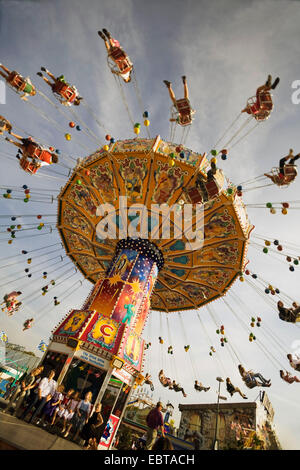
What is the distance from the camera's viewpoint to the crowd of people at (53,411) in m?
6.75

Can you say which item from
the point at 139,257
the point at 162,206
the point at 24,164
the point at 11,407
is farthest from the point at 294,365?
the point at 24,164

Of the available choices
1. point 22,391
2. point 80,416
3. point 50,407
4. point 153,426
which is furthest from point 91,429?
point 22,391

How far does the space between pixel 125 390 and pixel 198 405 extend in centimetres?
1418

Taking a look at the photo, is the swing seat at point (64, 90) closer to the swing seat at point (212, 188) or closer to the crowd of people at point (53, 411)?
the swing seat at point (212, 188)

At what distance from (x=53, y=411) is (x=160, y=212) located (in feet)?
28.9

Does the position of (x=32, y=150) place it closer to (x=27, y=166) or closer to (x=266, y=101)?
(x=27, y=166)

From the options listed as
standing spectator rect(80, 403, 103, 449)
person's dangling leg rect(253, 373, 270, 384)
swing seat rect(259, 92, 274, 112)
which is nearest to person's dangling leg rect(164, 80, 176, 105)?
swing seat rect(259, 92, 274, 112)

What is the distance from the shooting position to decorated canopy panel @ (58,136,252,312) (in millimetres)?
10875

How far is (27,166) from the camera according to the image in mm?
8977

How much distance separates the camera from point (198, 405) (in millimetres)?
20266

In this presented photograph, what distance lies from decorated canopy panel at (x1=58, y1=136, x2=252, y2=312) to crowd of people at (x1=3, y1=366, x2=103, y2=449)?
7.85 m

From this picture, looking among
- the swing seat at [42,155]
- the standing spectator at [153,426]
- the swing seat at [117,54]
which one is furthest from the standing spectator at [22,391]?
the swing seat at [117,54]

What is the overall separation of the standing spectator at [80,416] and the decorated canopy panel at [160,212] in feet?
25.7

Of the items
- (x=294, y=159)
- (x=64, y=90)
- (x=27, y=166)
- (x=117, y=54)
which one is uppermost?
(x=117, y=54)
